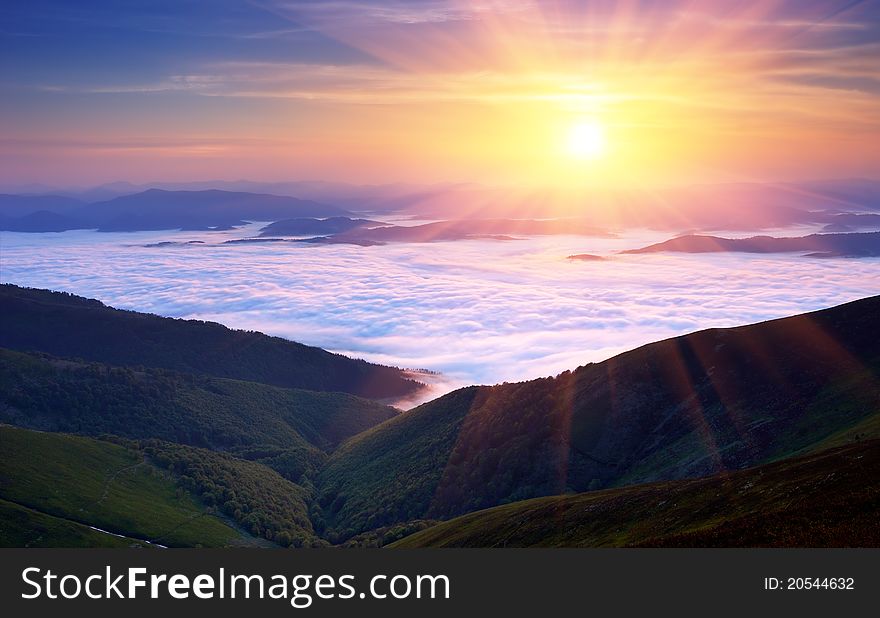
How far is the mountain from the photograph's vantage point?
287ft

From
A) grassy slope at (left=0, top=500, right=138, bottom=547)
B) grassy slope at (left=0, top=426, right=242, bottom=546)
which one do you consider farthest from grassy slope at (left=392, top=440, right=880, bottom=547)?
grassy slope at (left=0, top=426, right=242, bottom=546)

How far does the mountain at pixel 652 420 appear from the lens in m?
87.6

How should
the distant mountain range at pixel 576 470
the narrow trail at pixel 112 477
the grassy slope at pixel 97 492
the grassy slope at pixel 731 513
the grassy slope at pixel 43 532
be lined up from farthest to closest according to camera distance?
1. the narrow trail at pixel 112 477
2. the grassy slope at pixel 97 492
3. the grassy slope at pixel 43 532
4. the distant mountain range at pixel 576 470
5. the grassy slope at pixel 731 513

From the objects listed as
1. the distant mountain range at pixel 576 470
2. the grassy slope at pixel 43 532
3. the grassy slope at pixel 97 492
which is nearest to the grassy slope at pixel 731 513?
the distant mountain range at pixel 576 470

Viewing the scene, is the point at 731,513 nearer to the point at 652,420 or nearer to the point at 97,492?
the point at 652,420

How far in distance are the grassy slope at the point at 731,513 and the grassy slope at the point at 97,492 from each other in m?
65.8

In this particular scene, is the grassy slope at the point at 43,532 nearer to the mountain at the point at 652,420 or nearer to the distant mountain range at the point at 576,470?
the distant mountain range at the point at 576,470

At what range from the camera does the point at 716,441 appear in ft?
298

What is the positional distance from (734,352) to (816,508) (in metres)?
78.5

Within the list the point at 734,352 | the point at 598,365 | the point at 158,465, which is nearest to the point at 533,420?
the point at 598,365

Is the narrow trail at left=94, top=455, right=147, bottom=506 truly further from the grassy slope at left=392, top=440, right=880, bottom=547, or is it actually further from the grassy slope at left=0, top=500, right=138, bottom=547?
the grassy slope at left=392, top=440, right=880, bottom=547

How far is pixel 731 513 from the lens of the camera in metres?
45.8

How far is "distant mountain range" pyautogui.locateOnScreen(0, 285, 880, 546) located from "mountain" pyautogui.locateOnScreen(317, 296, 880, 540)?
345 millimetres

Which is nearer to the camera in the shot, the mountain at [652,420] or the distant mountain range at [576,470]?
the distant mountain range at [576,470]
